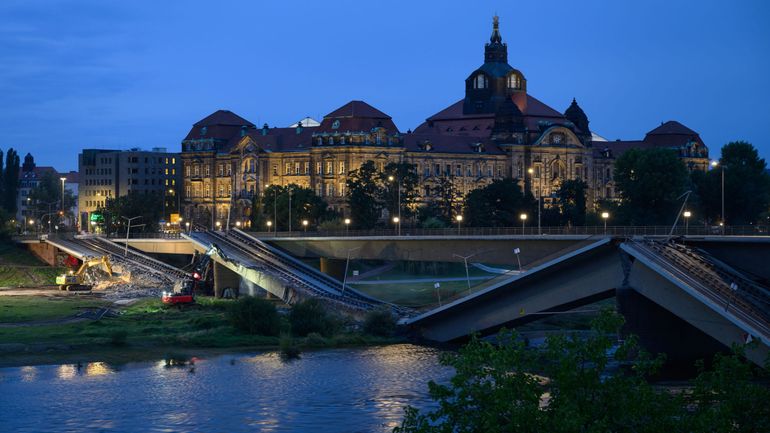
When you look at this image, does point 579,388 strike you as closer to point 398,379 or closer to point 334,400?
point 334,400

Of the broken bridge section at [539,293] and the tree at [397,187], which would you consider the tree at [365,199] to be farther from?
the broken bridge section at [539,293]

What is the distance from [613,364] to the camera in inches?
2798

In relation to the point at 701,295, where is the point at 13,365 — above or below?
below

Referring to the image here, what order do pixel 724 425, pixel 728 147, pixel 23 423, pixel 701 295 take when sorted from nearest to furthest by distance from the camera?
pixel 724 425 → pixel 23 423 → pixel 701 295 → pixel 728 147

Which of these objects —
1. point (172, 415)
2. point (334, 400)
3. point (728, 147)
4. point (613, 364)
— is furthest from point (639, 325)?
point (728, 147)

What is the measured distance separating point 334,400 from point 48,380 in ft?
53.9

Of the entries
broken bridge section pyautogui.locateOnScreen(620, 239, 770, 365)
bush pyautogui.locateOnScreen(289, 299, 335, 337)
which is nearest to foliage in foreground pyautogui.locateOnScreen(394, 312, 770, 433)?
broken bridge section pyautogui.locateOnScreen(620, 239, 770, 365)

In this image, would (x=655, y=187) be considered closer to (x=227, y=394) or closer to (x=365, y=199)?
(x=365, y=199)

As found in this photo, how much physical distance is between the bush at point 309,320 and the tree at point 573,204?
3474 inches

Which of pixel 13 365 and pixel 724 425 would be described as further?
pixel 13 365

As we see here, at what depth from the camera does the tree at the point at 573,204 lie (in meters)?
173

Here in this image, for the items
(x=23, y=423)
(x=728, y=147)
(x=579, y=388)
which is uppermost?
(x=728, y=147)

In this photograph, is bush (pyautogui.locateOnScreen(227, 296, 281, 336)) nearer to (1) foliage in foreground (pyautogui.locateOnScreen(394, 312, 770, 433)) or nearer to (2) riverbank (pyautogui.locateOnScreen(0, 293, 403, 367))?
(2) riverbank (pyautogui.locateOnScreen(0, 293, 403, 367))

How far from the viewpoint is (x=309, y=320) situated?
87.1 m
